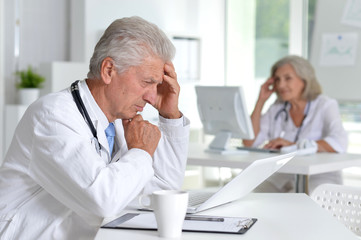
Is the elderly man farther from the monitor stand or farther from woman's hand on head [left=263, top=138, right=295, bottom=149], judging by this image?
woman's hand on head [left=263, top=138, right=295, bottom=149]

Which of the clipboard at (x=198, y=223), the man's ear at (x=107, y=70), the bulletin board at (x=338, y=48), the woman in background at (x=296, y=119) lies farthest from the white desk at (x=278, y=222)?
the bulletin board at (x=338, y=48)

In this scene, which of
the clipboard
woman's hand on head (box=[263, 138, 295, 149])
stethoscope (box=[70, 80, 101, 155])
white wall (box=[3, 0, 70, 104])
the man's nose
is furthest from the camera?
white wall (box=[3, 0, 70, 104])

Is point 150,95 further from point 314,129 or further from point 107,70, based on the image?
point 314,129

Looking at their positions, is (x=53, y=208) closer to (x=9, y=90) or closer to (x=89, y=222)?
(x=89, y=222)

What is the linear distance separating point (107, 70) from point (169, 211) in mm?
615

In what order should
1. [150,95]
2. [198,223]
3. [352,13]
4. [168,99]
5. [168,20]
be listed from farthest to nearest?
[168,20]
[352,13]
[168,99]
[150,95]
[198,223]

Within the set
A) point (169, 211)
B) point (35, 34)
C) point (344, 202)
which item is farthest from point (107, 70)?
point (35, 34)

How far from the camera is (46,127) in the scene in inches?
63.7

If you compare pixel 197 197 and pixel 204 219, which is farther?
pixel 197 197

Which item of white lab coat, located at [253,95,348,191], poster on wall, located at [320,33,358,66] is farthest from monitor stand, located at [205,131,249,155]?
poster on wall, located at [320,33,358,66]

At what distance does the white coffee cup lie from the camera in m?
1.33

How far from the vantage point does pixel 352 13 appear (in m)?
5.39

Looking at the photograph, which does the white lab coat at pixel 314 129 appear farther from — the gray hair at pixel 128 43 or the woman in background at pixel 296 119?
the gray hair at pixel 128 43

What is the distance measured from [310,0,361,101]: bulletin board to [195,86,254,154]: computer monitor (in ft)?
6.86
